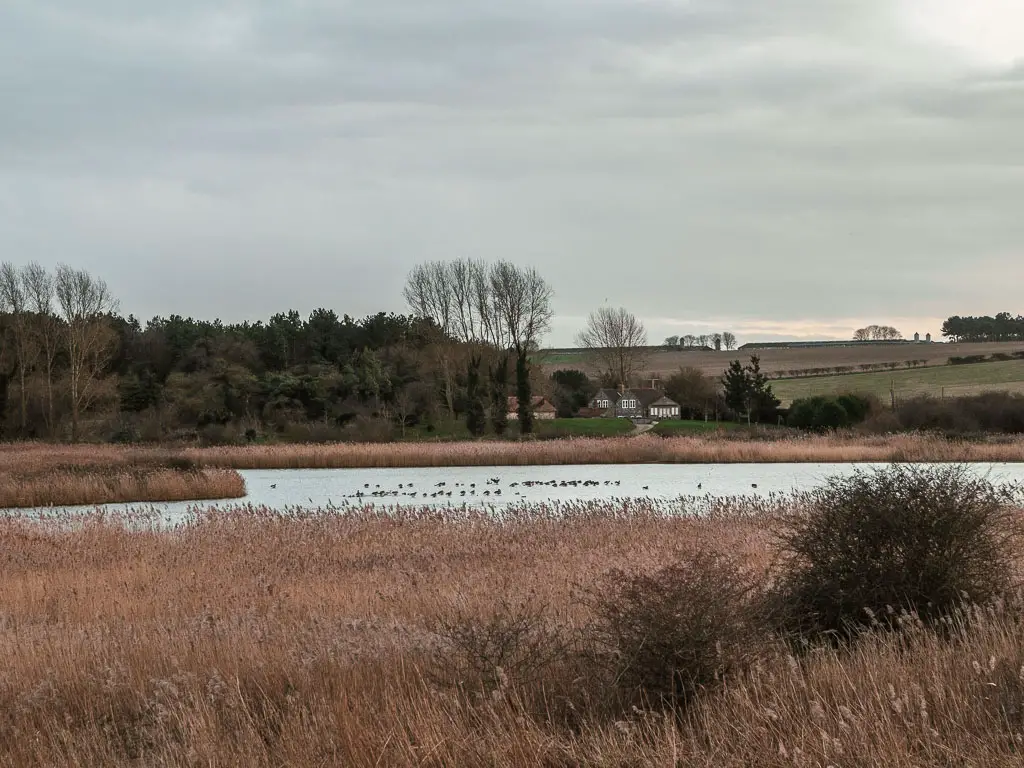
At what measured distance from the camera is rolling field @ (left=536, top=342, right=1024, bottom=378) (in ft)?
342

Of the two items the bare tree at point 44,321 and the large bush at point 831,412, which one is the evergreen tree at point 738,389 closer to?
the large bush at point 831,412

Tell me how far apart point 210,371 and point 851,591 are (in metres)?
63.8

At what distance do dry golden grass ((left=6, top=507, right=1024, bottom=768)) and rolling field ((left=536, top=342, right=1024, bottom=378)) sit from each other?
239 feet

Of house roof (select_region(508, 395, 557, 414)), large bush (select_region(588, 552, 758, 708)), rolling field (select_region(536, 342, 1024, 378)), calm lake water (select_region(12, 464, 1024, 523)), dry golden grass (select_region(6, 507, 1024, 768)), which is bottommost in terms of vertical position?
calm lake water (select_region(12, 464, 1024, 523))

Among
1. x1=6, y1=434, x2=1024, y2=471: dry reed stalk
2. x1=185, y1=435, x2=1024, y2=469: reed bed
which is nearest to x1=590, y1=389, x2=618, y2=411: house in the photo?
x1=6, y1=434, x2=1024, y2=471: dry reed stalk

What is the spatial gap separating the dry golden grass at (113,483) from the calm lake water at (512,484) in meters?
1.06

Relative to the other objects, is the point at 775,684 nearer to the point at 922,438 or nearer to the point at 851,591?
the point at 851,591

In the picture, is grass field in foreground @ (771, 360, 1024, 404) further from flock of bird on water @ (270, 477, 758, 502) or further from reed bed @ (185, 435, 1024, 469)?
flock of bird on water @ (270, 477, 758, 502)

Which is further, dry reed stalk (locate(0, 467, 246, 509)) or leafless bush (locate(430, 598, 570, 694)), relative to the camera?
dry reed stalk (locate(0, 467, 246, 509))

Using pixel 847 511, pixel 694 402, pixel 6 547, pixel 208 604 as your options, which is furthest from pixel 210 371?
pixel 847 511

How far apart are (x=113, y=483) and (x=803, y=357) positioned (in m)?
106

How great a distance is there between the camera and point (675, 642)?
537 centimetres

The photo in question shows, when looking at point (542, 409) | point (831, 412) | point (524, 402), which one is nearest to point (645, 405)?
point (542, 409)

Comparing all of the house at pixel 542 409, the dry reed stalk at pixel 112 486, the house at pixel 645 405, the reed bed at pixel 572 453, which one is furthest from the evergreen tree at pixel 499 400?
the dry reed stalk at pixel 112 486
